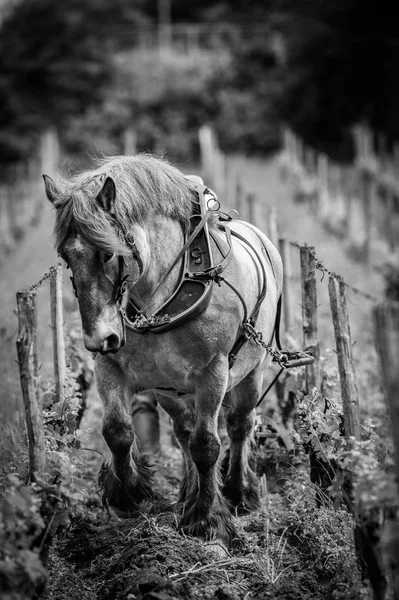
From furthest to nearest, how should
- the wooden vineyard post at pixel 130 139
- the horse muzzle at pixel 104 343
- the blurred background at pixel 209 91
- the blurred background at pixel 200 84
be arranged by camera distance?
the blurred background at pixel 200 84, the blurred background at pixel 209 91, the wooden vineyard post at pixel 130 139, the horse muzzle at pixel 104 343

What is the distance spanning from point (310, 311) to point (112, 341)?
1875mm

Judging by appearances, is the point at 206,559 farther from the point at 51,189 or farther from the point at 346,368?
the point at 51,189

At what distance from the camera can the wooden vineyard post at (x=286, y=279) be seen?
23.5ft

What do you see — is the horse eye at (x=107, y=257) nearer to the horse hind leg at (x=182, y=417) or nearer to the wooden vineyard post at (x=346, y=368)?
the wooden vineyard post at (x=346, y=368)

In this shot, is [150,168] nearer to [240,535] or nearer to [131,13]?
[240,535]

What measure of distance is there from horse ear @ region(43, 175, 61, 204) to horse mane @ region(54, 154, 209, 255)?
2cm

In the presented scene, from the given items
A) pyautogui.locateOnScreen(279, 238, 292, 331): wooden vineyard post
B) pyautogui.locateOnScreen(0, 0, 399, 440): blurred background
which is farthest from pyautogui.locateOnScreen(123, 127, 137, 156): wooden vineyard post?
pyautogui.locateOnScreen(279, 238, 292, 331): wooden vineyard post

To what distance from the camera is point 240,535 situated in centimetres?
485

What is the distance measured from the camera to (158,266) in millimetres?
4520

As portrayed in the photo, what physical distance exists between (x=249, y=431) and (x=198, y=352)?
4.12 feet

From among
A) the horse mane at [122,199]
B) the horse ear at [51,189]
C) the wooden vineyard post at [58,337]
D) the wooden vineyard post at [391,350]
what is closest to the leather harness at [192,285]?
the horse mane at [122,199]

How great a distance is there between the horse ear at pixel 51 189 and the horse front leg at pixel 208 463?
1.28 meters

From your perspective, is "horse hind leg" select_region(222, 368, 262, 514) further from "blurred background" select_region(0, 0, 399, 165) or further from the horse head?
"blurred background" select_region(0, 0, 399, 165)

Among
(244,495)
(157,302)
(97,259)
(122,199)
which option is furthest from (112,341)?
(244,495)
